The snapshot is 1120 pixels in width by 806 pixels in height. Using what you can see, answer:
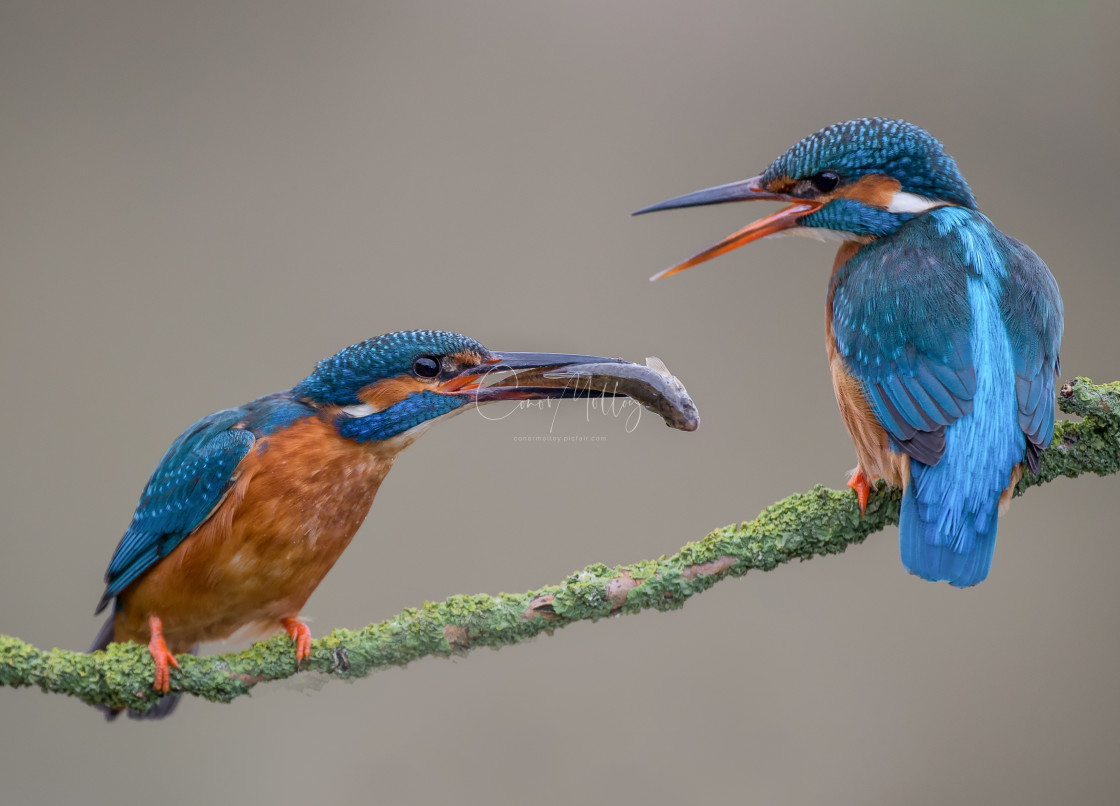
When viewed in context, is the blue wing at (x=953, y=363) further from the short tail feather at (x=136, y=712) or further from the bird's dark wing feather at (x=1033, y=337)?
the short tail feather at (x=136, y=712)

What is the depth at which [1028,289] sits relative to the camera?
1582 millimetres

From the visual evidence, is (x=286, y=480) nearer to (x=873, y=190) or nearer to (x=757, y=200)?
(x=757, y=200)

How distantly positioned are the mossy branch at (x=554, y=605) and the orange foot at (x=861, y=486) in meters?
0.01

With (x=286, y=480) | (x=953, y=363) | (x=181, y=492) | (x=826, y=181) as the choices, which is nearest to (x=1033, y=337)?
(x=953, y=363)

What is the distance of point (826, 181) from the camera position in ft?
5.34

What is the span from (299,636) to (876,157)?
48.3 inches

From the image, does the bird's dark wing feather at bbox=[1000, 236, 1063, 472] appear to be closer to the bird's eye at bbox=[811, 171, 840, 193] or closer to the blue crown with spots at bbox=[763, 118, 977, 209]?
the blue crown with spots at bbox=[763, 118, 977, 209]

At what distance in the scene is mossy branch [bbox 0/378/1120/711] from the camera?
1487 millimetres

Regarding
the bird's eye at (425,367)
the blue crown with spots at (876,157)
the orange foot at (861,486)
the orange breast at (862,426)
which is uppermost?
the blue crown with spots at (876,157)

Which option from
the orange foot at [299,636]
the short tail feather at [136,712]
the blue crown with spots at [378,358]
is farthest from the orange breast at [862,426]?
the short tail feather at [136,712]

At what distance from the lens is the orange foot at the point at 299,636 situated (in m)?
1.56

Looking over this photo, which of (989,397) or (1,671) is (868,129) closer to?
(989,397)

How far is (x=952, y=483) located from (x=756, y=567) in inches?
12.3

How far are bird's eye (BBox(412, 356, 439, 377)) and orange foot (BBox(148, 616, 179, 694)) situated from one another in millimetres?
604
